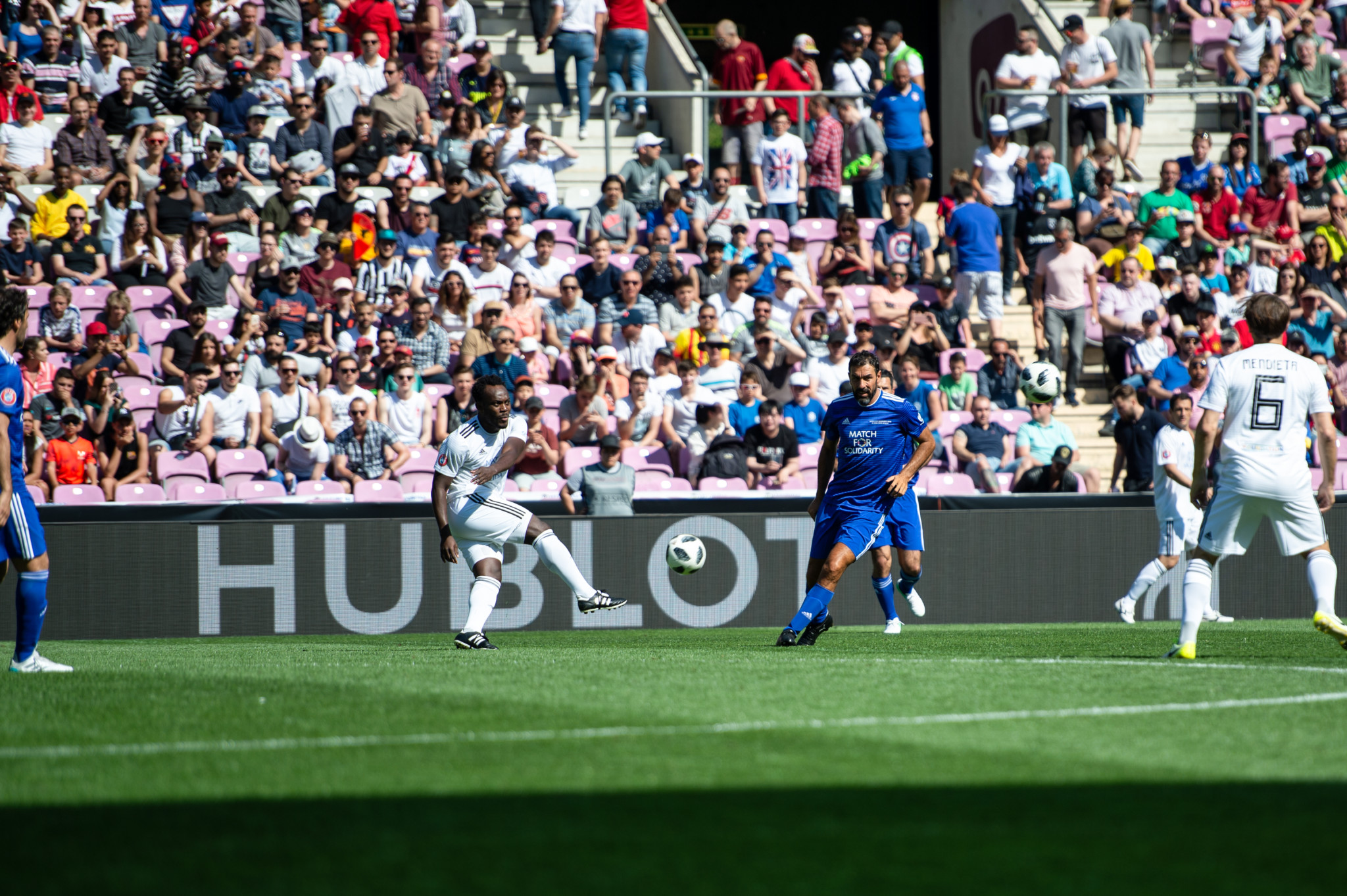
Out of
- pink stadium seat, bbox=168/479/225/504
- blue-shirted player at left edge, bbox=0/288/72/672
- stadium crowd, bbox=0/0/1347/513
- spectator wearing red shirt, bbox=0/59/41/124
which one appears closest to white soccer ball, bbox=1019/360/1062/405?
stadium crowd, bbox=0/0/1347/513

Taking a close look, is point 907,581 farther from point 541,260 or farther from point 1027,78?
point 1027,78

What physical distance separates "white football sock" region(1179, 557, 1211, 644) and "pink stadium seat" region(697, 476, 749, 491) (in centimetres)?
790

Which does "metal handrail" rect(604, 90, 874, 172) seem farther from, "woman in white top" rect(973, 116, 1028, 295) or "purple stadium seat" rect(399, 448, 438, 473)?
"purple stadium seat" rect(399, 448, 438, 473)

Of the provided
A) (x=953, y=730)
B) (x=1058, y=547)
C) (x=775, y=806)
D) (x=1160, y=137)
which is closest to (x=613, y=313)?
(x=1058, y=547)

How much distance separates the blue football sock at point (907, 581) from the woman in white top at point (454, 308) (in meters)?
6.55

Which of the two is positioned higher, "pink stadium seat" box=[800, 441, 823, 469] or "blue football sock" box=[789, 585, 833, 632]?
"pink stadium seat" box=[800, 441, 823, 469]

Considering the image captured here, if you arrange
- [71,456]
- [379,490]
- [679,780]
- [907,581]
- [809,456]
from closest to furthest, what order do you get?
[679,780] → [907,581] → [71,456] → [379,490] → [809,456]

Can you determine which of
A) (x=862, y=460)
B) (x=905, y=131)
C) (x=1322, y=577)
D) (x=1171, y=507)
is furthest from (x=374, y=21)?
(x=1322, y=577)

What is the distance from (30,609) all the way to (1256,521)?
20.8 ft

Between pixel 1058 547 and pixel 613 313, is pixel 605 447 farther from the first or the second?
pixel 1058 547

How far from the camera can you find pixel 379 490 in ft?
50.9

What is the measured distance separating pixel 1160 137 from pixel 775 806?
68.8ft

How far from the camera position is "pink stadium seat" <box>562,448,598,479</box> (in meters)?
16.2

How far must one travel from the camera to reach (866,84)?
21469 millimetres
